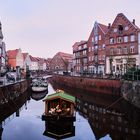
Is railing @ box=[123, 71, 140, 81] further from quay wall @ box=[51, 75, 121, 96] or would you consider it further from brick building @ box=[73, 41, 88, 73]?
brick building @ box=[73, 41, 88, 73]

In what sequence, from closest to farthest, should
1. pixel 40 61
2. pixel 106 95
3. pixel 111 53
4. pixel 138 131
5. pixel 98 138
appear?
1. pixel 98 138
2. pixel 138 131
3. pixel 106 95
4. pixel 111 53
5. pixel 40 61

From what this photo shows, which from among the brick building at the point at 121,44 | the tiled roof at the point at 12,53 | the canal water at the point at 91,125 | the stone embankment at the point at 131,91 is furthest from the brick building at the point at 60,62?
the canal water at the point at 91,125

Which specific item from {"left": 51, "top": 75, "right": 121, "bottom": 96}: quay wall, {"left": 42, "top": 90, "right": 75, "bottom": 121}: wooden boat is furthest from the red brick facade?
{"left": 42, "top": 90, "right": 75, "bottom": 121}: wooden boat

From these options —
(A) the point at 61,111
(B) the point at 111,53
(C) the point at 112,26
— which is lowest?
(A) the point at 61,111

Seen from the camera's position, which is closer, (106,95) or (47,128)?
(47,128)

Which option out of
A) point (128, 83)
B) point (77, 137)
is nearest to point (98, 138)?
point (77, 137)

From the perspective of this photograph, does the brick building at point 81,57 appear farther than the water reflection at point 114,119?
Yes

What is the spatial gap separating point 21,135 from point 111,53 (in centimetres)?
4402

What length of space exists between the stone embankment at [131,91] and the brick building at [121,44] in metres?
17.5

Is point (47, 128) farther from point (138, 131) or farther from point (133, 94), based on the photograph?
point (133, 94)

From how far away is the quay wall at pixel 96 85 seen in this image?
43.2 metres

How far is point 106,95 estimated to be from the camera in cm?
4522

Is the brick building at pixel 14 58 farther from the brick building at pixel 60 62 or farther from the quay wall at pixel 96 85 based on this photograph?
the quay wall at pixel 96 85

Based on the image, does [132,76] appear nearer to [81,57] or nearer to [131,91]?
[131,91]
